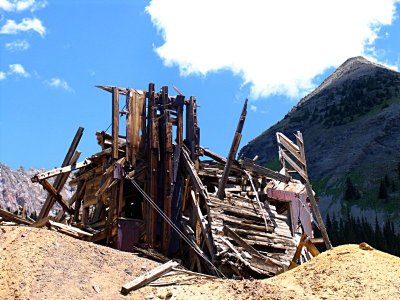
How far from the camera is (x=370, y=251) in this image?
1395 cm

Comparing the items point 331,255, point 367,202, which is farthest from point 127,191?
point 367,202

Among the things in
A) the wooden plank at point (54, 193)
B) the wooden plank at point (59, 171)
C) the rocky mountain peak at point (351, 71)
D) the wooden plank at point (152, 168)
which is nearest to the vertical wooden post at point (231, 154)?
the wooden plank at point (152, 168)

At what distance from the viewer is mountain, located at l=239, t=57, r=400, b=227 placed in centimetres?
9519

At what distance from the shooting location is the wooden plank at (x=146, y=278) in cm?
1189

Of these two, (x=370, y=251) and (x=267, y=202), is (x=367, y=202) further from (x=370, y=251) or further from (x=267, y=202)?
(x=370, y=251)

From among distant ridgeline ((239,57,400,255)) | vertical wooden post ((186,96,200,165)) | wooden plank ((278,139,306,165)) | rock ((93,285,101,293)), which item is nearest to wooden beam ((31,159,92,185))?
vertical wooden post ((186,96,200,165))

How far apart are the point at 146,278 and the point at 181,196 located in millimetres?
8399

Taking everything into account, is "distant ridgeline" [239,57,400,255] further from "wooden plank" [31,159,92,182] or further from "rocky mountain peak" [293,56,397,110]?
"wooden plank" [31,159,92,182]

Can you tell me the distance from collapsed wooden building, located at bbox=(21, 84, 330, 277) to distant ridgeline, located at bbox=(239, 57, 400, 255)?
4242 centimetres

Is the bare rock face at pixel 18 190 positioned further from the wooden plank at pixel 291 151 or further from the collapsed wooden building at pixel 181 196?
the wooden plank at pixel 291 151

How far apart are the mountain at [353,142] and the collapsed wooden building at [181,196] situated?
213 ft

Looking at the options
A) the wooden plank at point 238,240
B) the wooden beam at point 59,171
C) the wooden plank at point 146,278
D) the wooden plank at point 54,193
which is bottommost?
the wooden plank at point 146,278

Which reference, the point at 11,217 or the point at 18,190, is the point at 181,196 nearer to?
the point at 11,217

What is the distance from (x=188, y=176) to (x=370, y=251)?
28.3ft
